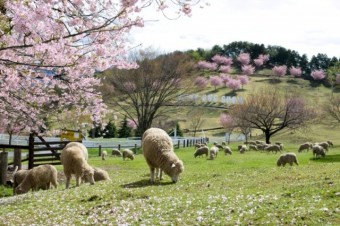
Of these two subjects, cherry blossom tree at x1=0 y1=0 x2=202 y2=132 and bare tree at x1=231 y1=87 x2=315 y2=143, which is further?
bare tree at x1=231 y1=87 x2=315 y2=143

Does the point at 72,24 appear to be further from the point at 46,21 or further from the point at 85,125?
the point at 85,125

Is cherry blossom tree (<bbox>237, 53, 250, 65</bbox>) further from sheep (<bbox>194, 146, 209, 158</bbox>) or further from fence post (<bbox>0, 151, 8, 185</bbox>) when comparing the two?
fence post (<bbox>0, 151, 8, 185</bbox>)

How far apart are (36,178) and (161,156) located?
544 cm

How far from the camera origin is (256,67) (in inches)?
6009

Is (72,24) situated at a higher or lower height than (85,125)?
higher

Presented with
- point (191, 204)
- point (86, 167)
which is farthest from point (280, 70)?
point (191, 204)

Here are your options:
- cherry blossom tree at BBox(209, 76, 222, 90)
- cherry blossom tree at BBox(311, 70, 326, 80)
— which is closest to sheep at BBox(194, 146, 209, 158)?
cherry blossom tree at BBox(209, 76, 222, 90)

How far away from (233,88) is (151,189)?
386ft

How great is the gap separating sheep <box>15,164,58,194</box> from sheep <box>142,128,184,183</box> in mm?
4192

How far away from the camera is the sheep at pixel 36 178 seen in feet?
55.3

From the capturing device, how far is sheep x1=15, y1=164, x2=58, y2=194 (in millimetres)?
16859

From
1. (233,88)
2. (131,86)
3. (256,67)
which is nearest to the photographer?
(131,86)

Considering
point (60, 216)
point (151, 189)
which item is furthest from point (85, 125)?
point (60, 216)

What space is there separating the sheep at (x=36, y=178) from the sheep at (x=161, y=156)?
4192mm
